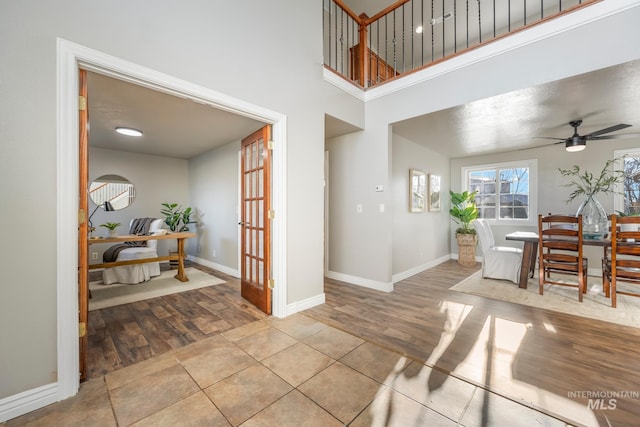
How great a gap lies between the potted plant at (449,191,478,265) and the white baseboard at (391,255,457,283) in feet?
1.29

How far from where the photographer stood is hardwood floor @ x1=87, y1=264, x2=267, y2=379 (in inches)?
78.9

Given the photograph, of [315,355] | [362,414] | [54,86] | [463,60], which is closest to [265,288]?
[315,355]

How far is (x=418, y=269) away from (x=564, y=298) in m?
1.95

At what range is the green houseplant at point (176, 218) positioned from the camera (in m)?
5.14

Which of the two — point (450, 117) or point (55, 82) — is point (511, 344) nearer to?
point (450, 117)

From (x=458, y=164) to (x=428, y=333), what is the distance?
4.80 m

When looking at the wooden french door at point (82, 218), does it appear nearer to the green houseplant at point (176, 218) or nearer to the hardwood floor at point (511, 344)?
the hardwood floor at point (511, 344)

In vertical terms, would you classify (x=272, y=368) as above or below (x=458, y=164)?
below

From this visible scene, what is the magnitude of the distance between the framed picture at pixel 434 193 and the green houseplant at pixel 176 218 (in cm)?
495

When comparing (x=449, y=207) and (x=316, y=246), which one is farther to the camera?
(x=449, y=207)

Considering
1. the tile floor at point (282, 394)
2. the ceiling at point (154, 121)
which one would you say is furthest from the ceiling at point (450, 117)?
the tile floor at point (282, 394)

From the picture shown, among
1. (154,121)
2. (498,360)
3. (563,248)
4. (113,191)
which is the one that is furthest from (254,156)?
(563,248)

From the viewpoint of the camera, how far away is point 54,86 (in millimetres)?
1480

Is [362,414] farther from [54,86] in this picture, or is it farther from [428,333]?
[54,86]
